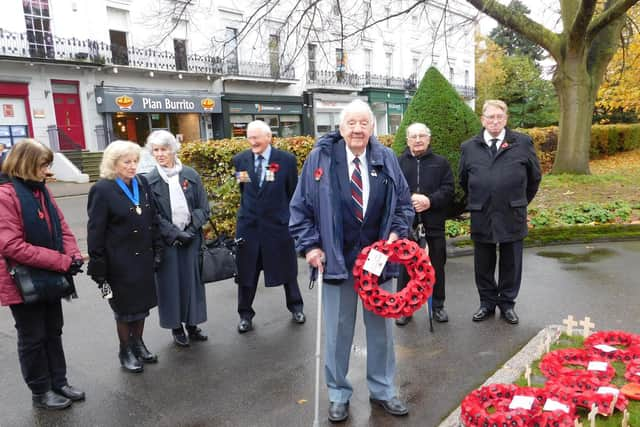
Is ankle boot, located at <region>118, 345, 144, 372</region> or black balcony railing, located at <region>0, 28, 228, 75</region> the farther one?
black balcony railing, located at <region>0, 28, 228, 75</region>

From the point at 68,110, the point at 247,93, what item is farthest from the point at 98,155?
the point at 247,93

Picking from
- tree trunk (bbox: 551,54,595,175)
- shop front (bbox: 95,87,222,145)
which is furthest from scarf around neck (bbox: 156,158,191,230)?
shop front (bbox: 95,87,222,145)

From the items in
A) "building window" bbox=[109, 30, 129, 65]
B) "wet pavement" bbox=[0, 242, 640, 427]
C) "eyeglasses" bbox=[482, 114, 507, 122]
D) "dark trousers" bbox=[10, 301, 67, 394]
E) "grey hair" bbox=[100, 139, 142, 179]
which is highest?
"building window" bbox=[109, 30, 129, 65]

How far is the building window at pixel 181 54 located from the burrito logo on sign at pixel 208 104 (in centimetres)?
186

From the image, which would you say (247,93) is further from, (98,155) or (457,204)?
(457,204)

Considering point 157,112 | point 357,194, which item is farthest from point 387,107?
point 357,194

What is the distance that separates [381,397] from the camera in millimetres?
3441

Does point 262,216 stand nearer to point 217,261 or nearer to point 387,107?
point 217,261

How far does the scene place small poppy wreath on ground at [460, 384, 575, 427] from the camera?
9.32 feet

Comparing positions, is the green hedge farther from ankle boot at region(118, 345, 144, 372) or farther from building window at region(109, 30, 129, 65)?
ankle boot at region(118, 345, 144, 372)

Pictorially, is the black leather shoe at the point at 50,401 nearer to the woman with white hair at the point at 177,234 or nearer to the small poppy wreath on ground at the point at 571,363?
the woman with white hair at the point at 177,234

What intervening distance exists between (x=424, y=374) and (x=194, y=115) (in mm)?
25122

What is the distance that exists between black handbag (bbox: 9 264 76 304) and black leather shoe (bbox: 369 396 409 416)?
7.70 ft

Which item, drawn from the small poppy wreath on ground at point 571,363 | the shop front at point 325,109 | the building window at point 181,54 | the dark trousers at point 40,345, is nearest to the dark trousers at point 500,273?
the small poppy wreath on ground at point 571,363
